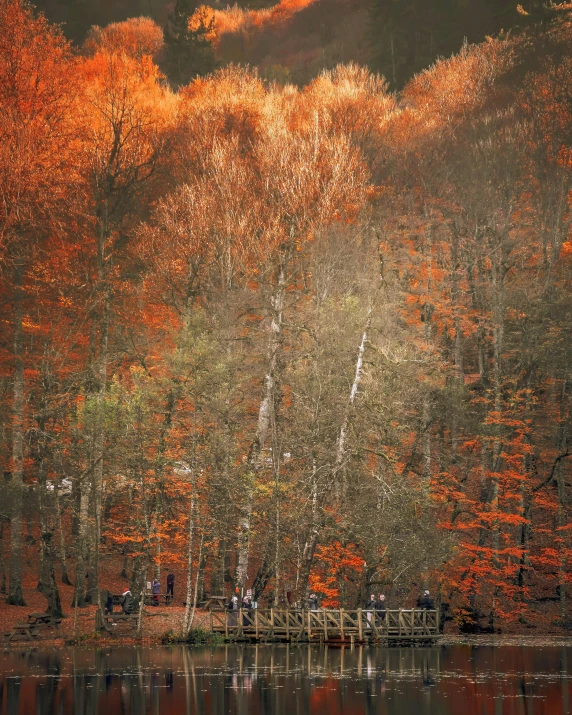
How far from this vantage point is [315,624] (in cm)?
3425

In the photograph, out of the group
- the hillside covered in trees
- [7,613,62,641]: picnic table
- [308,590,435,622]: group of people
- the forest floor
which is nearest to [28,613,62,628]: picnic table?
[7,613,62,641]: picnic table

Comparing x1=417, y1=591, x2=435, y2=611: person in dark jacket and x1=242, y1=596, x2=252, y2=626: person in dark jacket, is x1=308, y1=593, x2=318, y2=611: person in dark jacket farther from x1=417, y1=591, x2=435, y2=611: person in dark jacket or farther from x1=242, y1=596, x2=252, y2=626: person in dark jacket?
x1=417, y1=591, x2=435, y2=611: person in dark jacket

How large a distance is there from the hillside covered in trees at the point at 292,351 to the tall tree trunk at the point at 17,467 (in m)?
0.10

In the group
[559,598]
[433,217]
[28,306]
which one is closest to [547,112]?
[433,217]

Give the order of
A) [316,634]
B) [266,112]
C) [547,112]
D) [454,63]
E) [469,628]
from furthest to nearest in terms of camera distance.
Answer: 1. [454,63]
2. [266,112]
3. [547,112]
4. [469,628]
5. [316,634]

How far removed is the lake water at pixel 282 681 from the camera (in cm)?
1850

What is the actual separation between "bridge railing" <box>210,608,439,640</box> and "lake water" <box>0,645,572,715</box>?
1.82 m

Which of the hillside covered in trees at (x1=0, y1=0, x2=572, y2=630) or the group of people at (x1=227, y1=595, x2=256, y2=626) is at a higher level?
the hillside covered in trees at (x1=0, y1=0, x2=572, y2=630)

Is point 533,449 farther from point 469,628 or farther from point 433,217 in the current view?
point 433,217

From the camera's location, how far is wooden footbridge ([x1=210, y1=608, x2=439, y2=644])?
3359cm

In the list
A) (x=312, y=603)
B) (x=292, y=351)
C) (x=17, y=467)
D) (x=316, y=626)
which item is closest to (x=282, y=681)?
(x=316, y=626)

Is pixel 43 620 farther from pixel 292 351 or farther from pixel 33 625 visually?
pixel 292 351

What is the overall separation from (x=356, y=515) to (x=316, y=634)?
447cm

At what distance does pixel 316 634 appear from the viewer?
34.0 m
